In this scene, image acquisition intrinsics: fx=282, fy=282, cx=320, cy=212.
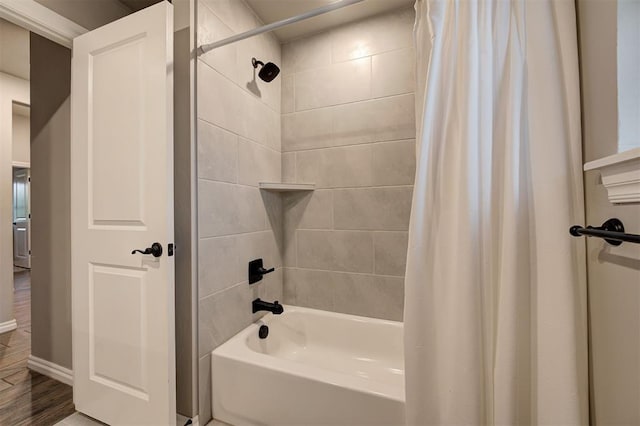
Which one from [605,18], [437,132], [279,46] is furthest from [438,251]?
[279,46]

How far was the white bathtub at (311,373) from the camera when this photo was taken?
3.90 feet

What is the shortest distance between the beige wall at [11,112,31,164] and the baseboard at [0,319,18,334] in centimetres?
287

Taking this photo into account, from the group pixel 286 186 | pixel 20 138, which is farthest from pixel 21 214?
pixel 286 186

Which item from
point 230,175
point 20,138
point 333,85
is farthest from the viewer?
point 20,138

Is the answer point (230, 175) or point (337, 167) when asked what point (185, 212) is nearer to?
point (230, 175)

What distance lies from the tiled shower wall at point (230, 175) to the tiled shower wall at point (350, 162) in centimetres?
19

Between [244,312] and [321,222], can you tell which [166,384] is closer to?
[244,312]

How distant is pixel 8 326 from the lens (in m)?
2.62

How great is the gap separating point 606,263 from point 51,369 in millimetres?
2974

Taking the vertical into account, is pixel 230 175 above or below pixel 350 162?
below

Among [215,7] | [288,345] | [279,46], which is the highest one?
[279,46]

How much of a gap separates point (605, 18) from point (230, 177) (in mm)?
1579

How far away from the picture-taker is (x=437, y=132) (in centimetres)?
103

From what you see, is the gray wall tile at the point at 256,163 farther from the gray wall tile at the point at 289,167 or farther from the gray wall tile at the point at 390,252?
the gray wall tile at the point at 390,252
